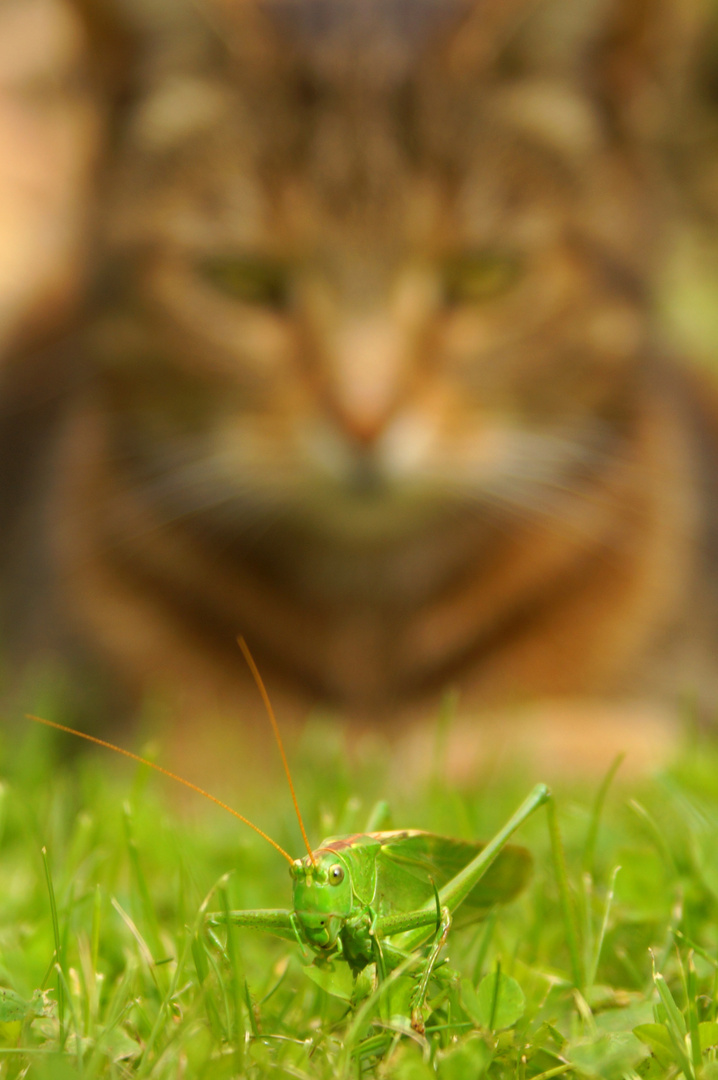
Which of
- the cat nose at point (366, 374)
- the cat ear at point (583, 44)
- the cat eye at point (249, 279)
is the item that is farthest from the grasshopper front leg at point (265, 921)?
the cat ear at point (583, 44)

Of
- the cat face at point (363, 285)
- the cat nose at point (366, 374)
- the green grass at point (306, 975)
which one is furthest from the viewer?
the cat face at point (363, 285)

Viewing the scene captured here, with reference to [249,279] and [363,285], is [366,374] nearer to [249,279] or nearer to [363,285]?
[363,285]

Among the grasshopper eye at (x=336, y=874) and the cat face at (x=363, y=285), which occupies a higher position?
the cat face at (x=363, y=285)

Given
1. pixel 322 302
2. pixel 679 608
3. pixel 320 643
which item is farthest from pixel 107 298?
pixel 679 608

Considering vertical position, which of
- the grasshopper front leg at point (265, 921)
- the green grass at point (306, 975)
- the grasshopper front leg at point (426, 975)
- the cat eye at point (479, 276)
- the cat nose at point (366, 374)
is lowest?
the green grass at point (306, 975)

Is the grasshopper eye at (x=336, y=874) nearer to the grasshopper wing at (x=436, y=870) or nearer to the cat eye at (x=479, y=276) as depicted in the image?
the grasshopper wing at (x=436, y=870)

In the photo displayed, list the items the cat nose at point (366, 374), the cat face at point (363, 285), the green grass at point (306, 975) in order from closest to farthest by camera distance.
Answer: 1. the green grass at point (306, 975)
2. the cat nose at point (366, 374)
3. the cat face at point (363, 285)

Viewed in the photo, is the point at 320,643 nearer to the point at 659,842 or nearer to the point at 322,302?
the point at 322,302

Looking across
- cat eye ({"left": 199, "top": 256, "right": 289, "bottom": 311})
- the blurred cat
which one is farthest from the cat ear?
cat eye ({"left": 199, "top": 256, "right": 289, "bottom": 311})
